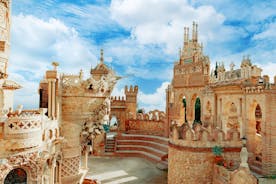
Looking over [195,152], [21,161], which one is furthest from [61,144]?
[195,152]

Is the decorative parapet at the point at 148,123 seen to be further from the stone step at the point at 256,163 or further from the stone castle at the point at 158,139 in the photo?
the stone step at the point at 256,163

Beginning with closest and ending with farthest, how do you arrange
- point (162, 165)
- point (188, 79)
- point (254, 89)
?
point (254, 89), point (162, 165), point (188, 79)

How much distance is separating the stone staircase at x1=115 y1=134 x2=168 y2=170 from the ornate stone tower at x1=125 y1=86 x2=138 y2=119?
3.55 meters

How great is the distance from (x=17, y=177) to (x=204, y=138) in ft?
29.0

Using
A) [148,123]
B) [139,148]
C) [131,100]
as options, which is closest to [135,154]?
[139,148]

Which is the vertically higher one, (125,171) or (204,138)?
(204,138)

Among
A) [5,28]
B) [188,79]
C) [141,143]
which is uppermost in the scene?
[5,28]

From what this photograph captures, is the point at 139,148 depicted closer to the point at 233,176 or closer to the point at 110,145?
the point at 110,145

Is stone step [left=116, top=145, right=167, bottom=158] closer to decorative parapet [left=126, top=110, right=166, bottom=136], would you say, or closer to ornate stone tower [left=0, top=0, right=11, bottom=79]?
decorative parapet [left=126, top=110, right=166, bottom=136]

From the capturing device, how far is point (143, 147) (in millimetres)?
20250

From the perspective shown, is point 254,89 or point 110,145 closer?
point 254,89

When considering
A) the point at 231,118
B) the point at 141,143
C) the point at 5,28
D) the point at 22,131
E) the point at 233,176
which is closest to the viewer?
the point at 22,131

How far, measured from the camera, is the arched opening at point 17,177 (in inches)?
266

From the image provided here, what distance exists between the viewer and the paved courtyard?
552 inches
